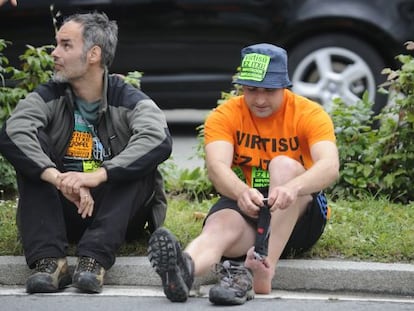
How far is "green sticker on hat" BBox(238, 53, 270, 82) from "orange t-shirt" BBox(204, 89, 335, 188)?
23cm


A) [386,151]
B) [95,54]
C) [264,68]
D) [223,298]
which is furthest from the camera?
[386,151]

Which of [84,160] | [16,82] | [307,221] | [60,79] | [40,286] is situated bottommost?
[40,286]

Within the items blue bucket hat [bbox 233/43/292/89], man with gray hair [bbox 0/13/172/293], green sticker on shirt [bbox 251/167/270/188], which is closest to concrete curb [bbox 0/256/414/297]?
man with gray hair [bbox 0/13/172/293]

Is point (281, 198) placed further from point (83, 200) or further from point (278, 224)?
point (83, 200)

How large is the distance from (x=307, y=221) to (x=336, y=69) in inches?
149

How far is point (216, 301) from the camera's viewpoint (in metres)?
5.05

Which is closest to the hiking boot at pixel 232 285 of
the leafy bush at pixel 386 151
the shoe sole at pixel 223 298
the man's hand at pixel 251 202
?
the shoe sole at pixel 223 298

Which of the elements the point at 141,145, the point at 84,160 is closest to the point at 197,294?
the point at 141,145

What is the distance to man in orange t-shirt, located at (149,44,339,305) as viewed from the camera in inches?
200

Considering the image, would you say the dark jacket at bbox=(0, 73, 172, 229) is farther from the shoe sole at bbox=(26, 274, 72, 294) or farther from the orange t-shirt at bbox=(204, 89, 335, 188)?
the shoe sole at bbox=(26, 274, 72, 294)

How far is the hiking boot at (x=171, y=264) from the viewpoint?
4848 millimetres

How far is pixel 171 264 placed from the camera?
15.9ft

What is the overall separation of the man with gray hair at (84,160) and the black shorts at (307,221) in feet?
1.28

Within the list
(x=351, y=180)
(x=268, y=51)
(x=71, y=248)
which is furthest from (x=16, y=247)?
(x=351, y=180)
